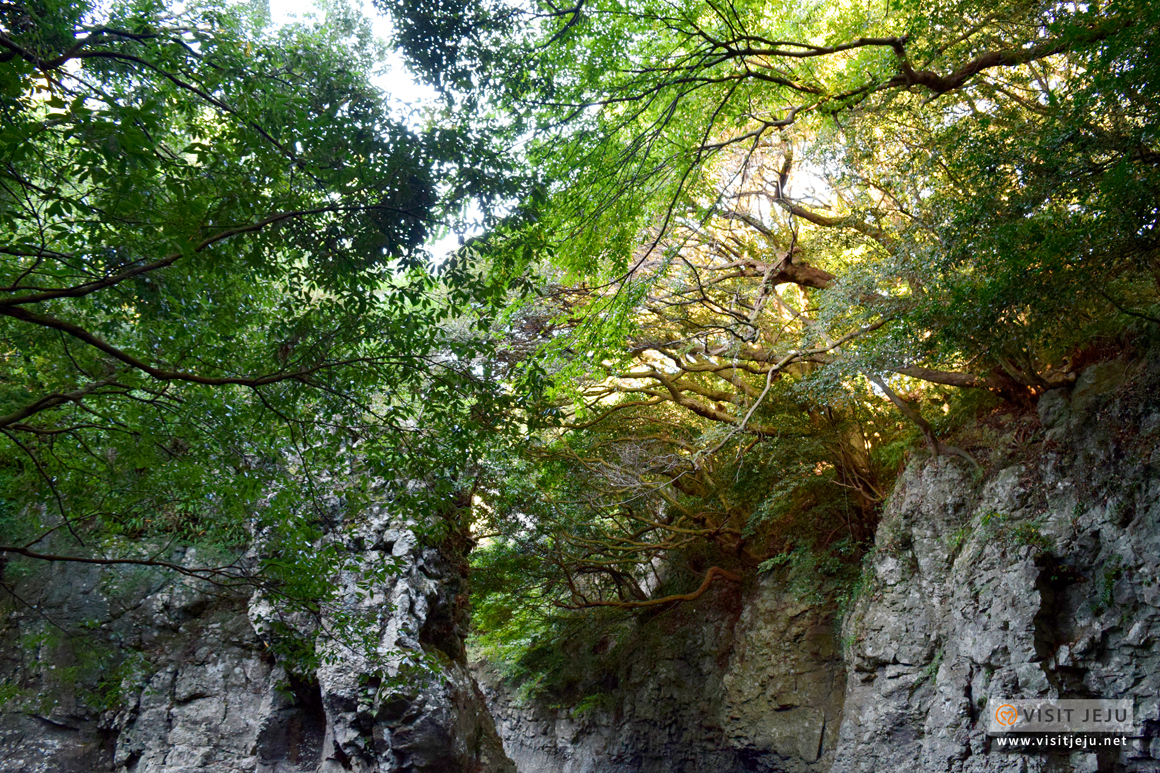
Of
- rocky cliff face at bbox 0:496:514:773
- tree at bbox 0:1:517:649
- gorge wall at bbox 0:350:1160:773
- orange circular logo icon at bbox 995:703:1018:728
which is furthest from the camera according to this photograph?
rocky cliff face at bbox 0:496:514:773

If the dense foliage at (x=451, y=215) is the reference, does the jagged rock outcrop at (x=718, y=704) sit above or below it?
below

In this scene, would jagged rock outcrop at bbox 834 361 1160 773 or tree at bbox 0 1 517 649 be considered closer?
tree at bbox 0 1 517 649

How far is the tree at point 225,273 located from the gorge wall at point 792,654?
1.02m

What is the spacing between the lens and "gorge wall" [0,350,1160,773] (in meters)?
5.38

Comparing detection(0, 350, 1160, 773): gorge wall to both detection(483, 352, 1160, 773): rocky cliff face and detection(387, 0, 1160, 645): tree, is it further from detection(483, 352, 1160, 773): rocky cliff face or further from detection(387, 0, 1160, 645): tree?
detection(387, 0, 1160, 645): tree

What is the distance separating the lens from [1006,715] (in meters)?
5.61

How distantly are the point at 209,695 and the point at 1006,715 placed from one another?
8.90 metres

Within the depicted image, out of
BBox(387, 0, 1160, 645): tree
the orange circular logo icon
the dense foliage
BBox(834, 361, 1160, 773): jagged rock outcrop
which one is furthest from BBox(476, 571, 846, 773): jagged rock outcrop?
the dense foliage

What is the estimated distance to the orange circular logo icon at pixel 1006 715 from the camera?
5.54 metres

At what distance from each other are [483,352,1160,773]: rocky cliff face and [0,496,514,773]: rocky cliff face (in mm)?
4042

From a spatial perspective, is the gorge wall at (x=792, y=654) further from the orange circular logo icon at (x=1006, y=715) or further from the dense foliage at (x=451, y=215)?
the dense foliage at (x=451, y=215)

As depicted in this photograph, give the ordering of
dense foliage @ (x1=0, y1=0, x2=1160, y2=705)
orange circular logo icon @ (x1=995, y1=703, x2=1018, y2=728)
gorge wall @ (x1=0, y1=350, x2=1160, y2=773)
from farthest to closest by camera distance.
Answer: orange circular logo icon @ (x1=995, y1=703, x2=1018, y2=728), gorge wall @ (x1=0, y1=350, x2=1160, y2=773), dense foliage @ (x1=0, y1=0, x2=1160, y2=705)

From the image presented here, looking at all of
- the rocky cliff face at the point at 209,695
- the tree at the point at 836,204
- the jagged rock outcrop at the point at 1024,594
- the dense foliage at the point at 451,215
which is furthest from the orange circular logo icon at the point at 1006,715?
the rocky cliff face at the point at 209,695

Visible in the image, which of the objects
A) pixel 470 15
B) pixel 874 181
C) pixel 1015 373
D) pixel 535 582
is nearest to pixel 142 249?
pixel 470 15
